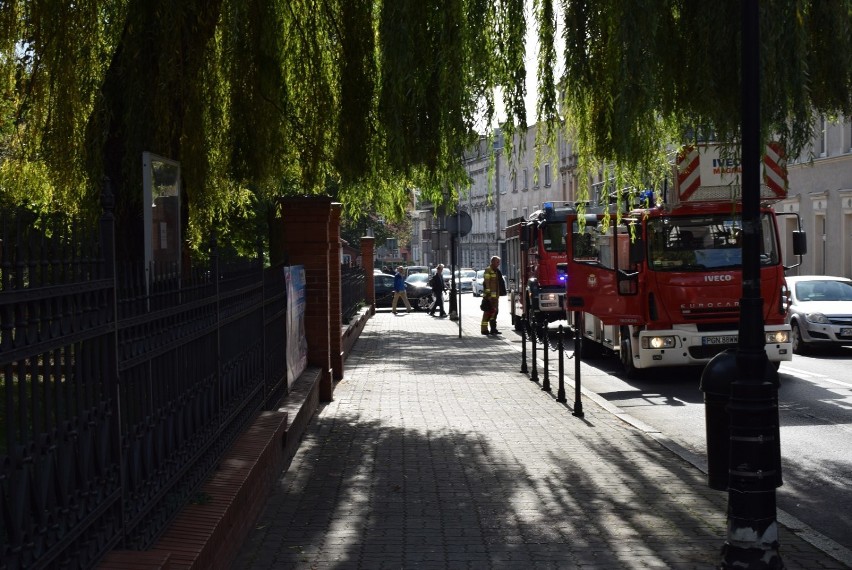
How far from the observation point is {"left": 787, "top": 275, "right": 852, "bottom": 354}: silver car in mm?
21125

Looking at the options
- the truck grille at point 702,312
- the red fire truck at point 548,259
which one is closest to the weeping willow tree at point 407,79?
the truck grille at point 702,312

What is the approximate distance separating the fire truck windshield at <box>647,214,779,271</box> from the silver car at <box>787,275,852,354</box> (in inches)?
138

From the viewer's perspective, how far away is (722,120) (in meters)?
9.95

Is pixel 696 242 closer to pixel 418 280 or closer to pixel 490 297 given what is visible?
pixel 490 297

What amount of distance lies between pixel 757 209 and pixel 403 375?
1231cm

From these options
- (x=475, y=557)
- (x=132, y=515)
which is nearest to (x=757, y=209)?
(x=475, y=557)

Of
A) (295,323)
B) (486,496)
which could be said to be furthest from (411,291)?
(486,496)

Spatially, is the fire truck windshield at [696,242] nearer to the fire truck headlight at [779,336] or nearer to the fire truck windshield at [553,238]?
the fire truck headlight at [779,336]

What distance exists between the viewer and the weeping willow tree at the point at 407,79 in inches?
388

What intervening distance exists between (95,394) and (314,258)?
9698 mm

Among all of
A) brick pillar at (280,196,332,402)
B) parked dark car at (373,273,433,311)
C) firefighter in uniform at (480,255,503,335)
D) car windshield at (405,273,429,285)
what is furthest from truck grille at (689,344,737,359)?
car windshield at (405,273,429,285)

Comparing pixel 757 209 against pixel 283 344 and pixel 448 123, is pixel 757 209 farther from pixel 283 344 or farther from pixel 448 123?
pixel 283 344

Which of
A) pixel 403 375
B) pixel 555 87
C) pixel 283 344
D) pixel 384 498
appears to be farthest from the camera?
pixel 403 375

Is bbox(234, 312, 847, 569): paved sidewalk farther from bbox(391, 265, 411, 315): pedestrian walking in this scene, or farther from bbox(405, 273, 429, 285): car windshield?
bbox(405, 273, 429, 285): car windshield
